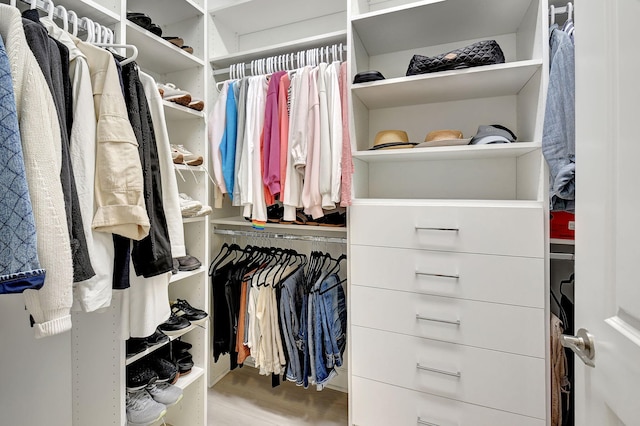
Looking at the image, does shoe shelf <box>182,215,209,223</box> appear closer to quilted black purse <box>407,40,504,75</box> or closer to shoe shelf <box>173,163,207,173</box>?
shoe shelf <box>173,163,207,173</box>

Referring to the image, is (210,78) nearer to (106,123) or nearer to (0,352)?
(106,123)

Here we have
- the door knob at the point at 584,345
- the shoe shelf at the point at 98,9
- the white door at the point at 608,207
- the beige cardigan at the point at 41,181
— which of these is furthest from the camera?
the shoe shelf at the point at 98,9

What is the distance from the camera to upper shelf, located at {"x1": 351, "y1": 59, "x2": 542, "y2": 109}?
1325mm

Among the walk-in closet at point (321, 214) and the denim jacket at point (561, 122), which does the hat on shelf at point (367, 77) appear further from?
the denim jacket at point (561, 122)

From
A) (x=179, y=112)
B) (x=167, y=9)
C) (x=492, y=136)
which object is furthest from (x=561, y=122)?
(x=167, y=9)

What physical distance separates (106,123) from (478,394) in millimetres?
1660

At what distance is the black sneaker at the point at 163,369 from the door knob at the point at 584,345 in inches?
60.4

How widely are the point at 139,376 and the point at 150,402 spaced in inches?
4.6

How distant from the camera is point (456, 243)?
132 cm

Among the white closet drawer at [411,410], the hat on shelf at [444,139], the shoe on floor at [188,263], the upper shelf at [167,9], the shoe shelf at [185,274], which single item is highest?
the upper shelf at [167,9]

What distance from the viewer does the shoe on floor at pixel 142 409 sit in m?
1.28

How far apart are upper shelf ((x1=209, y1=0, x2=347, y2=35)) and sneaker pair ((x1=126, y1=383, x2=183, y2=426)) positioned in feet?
6.71

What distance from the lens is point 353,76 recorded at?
1557 mm

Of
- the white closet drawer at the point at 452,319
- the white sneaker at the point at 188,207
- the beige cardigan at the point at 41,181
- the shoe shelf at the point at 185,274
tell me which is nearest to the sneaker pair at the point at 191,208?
the white sneaker at the point at 188,207
